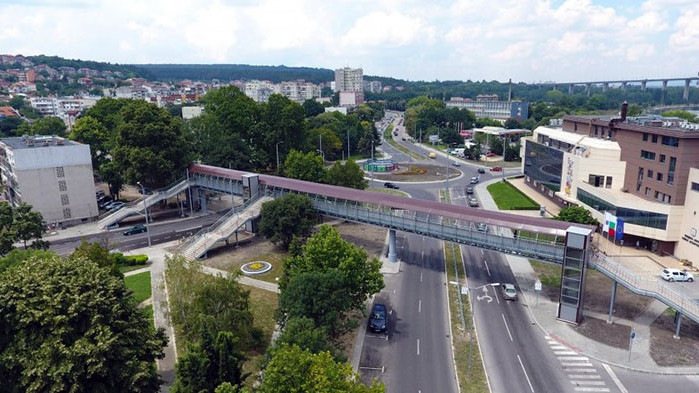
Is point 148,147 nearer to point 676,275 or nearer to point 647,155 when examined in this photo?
point 647,155

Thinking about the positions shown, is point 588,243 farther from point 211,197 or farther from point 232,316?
point 211,197

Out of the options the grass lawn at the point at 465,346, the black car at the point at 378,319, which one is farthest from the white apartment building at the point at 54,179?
the grass lawn at the point at 465,346

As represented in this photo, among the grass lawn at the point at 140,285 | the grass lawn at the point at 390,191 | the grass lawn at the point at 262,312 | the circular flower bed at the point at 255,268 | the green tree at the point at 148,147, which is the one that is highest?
the green tree at the point at 148,147

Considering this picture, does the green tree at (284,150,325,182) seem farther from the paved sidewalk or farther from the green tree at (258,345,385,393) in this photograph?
the green tree at (258,345,385,393)

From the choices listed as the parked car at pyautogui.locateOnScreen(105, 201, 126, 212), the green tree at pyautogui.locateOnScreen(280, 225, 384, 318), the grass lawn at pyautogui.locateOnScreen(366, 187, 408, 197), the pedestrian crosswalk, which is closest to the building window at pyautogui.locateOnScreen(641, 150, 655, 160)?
the pedestrian crosswalk

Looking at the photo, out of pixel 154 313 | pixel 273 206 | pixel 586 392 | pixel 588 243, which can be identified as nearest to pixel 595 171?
pixel 588 243

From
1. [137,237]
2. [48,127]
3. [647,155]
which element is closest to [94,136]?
[137,237]

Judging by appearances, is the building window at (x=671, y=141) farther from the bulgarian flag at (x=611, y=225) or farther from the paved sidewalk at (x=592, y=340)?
the paved sidewalk at (x=592, y=340)

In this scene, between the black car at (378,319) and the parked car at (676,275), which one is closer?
the black car at (378,319)
